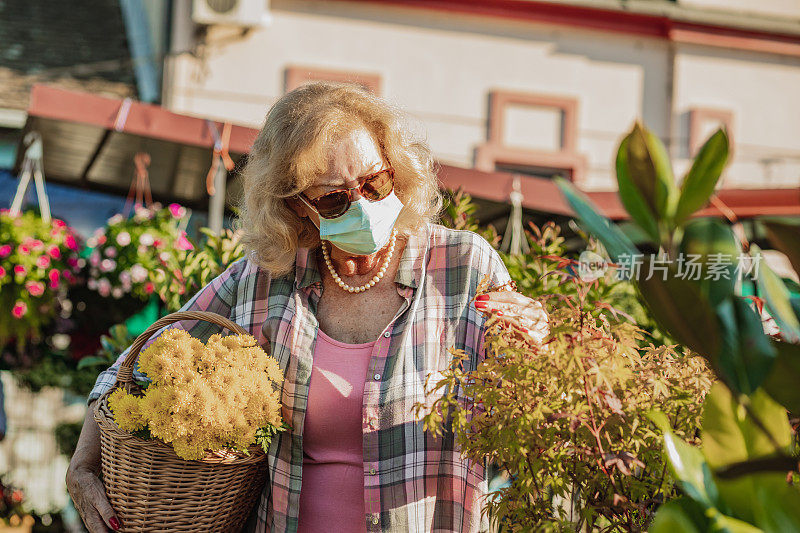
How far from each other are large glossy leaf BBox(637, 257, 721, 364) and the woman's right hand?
60.5 inches

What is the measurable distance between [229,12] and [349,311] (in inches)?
242

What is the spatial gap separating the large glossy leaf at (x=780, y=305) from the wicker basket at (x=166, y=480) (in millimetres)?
1267

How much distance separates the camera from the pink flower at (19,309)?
4.25m

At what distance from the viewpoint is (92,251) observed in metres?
4.43

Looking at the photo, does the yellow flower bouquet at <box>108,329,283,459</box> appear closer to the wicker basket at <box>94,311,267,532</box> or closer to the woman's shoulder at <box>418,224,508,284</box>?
the wicker basket at <box>94,311,267,532</box>

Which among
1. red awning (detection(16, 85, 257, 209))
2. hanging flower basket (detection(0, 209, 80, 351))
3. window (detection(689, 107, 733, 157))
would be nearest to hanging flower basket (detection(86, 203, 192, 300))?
hanging flower basket (detection(0, 209, 80, 351))

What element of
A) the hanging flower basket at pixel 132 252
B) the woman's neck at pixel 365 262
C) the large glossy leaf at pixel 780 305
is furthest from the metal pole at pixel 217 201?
the large glossy leaf at pixel 780 305

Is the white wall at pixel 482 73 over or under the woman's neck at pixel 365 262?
over

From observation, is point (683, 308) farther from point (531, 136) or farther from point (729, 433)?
point (531, 136)

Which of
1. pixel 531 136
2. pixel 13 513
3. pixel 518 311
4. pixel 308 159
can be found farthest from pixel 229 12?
pixel 518 311

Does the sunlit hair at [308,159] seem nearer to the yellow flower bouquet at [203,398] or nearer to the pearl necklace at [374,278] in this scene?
the pearl necklace at [374,278]

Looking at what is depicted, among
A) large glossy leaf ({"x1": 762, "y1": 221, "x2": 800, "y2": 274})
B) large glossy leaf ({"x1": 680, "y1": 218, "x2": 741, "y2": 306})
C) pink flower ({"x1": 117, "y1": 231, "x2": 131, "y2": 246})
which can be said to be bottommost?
large glossy leaf ({"x1": 680, "y1": 218, "x2": 741, "y2": 306})

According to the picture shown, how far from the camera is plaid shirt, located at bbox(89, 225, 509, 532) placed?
1.82m

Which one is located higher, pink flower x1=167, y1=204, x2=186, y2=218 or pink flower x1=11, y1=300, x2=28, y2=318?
pink flower x1=167, y1=204, x2=186, y2=218
